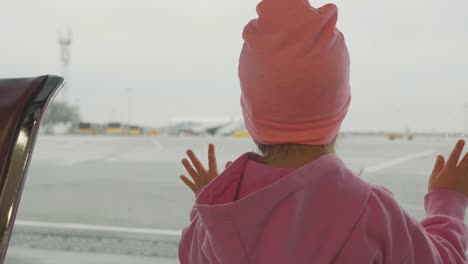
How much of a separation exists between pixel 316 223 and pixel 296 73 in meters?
0.19

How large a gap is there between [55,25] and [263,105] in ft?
4.64

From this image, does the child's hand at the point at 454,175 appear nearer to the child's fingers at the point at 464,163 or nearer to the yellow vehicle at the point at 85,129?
the child's fingers at the point at 464,163

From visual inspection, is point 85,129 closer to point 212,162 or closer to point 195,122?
point 195,122

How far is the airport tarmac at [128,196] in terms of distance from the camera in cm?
170

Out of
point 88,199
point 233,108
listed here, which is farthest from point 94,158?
point 233,108

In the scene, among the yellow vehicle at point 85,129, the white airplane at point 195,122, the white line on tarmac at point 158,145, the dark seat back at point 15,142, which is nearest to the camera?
the dark seat back at point 15,142

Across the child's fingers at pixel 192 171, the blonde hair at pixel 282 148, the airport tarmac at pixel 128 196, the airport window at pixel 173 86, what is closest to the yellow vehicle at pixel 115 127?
the airport window at pixel 173 86

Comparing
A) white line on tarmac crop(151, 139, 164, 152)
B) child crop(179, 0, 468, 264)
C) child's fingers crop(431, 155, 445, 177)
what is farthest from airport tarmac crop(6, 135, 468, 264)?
child crop(179, 0, 468, 264)

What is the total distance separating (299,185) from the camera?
61 cm

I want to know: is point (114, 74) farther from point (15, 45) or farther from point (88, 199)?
point (88, 199)

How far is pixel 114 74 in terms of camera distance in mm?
1825

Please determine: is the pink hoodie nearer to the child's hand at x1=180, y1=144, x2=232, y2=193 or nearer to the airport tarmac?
the child's hand at x1=180, y1=144, x2=232, y2=193

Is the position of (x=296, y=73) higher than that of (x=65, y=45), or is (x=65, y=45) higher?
(x=296, y=73)

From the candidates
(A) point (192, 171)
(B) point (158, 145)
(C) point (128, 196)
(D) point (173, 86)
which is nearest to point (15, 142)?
(A) point (192, 171)
